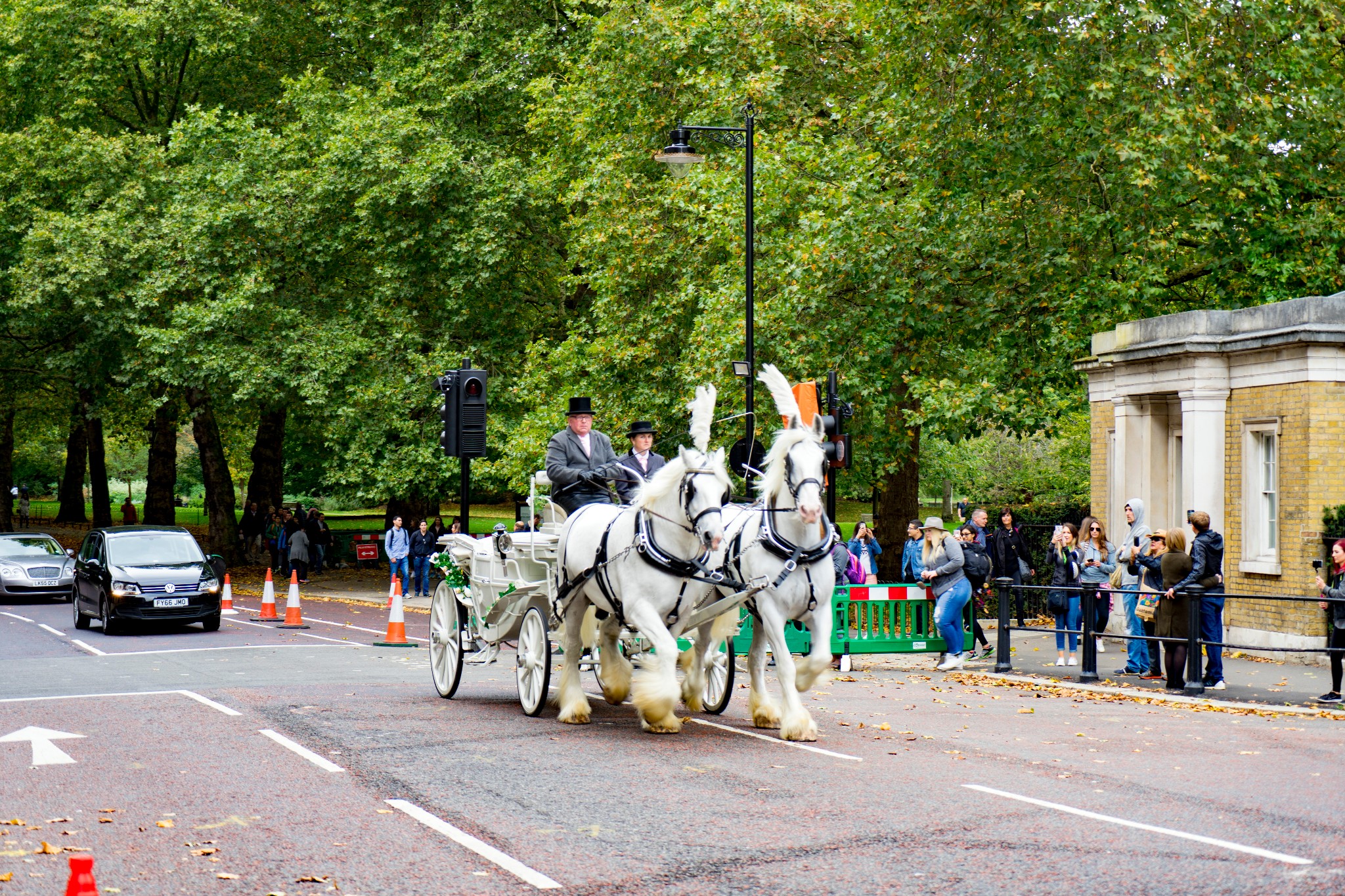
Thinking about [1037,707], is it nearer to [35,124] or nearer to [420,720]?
[420,720]

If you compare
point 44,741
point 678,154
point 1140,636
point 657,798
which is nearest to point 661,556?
point 657,798

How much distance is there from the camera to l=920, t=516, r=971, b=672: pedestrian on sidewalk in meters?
17.1

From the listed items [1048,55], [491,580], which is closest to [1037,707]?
[491,580]

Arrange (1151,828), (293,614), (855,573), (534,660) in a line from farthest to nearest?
(293,614)
(855,573)
(534,660)
(1151,828)

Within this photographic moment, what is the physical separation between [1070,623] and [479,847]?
13.3 meters

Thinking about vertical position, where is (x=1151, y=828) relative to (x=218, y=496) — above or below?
below

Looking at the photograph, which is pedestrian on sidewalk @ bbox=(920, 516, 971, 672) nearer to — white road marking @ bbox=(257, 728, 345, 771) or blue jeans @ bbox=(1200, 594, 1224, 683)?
blue jeans @ bbox=(1200, 594, 1224, 683)

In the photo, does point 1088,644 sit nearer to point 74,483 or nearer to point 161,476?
point 161,476

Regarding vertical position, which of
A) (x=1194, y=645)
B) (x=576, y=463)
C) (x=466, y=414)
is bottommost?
(x=1194, y=645)

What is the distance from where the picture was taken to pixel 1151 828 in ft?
25.3

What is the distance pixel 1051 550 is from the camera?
2261 centimetres

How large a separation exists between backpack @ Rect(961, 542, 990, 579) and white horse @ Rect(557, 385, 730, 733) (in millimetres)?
7167

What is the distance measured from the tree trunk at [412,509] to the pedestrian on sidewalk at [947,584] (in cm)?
1979

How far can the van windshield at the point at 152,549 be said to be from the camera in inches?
886
